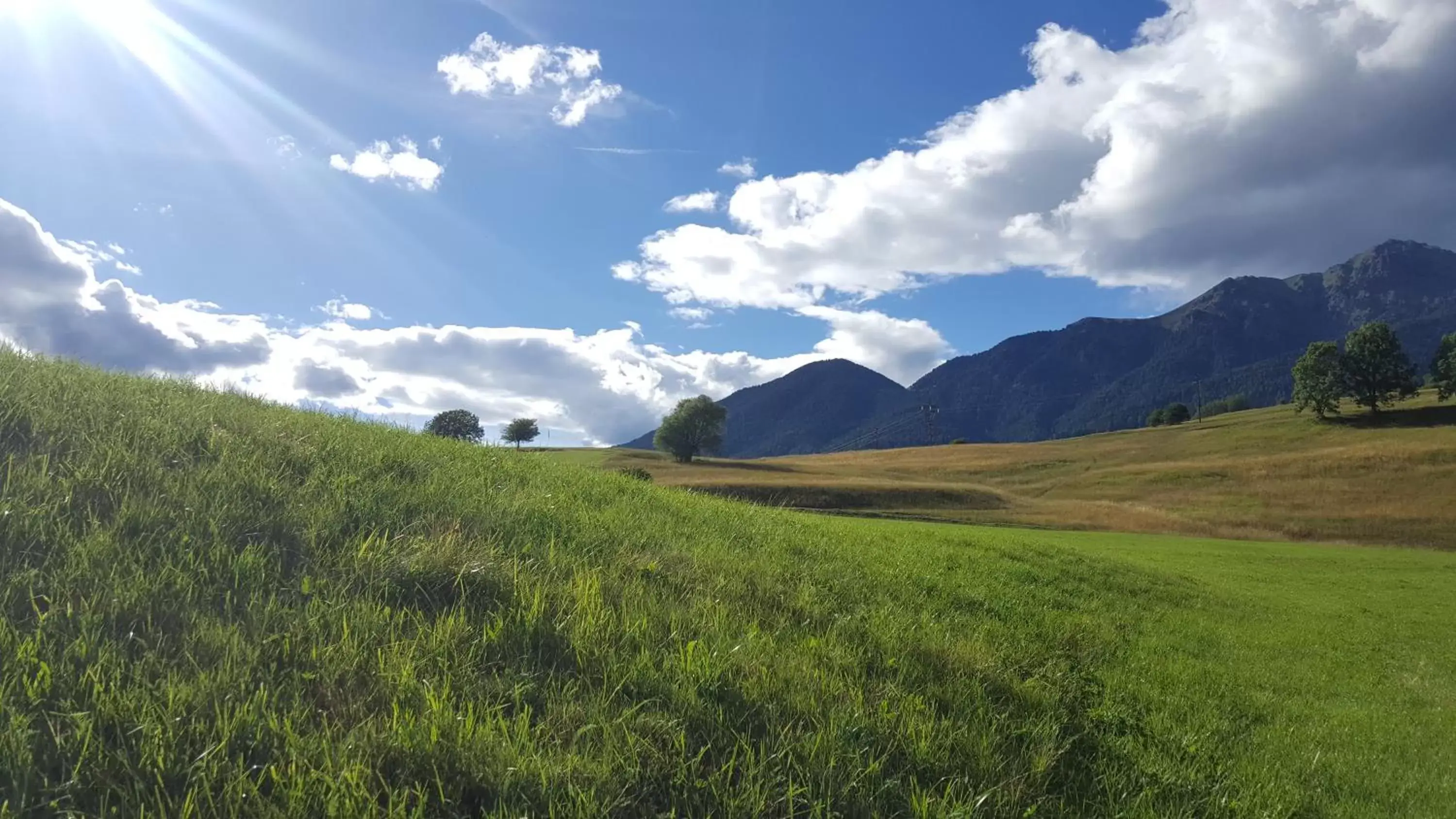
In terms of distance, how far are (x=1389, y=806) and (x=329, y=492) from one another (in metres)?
10.0

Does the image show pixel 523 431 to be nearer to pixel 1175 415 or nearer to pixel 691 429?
pixel 691 429

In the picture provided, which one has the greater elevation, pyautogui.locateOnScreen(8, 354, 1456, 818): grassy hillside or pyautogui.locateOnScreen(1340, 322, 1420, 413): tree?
pyautogui.locateOnScreen(1340, 322, 1420, 413): tree

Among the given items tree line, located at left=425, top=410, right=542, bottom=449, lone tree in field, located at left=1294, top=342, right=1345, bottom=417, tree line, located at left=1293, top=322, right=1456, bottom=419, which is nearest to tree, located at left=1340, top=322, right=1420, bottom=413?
tree line, located at left=1293, top=322, right=1456, bottom=419

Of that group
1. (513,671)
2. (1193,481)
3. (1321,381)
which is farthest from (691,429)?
(513,671)

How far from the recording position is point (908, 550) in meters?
15.0

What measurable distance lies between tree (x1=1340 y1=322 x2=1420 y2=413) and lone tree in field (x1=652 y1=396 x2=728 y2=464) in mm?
81767

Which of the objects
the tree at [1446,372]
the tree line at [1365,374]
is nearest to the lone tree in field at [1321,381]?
the tree line at [1365,374]

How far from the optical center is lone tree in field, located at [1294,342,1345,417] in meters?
97.8

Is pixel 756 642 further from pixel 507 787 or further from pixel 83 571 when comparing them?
pixel 83 571

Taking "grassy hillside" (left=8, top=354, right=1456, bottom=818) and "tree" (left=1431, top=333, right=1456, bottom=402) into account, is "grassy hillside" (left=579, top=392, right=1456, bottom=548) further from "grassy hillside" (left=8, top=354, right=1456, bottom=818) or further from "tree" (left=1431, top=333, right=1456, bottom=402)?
"grassy hillside" (left=8, top=354, right=1456, bottom=818)

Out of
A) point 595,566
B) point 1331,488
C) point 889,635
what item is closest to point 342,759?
point 595,566

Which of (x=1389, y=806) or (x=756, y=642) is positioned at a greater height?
(x=756, y=642)

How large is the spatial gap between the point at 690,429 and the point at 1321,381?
8373cm

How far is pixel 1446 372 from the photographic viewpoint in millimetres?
98250
